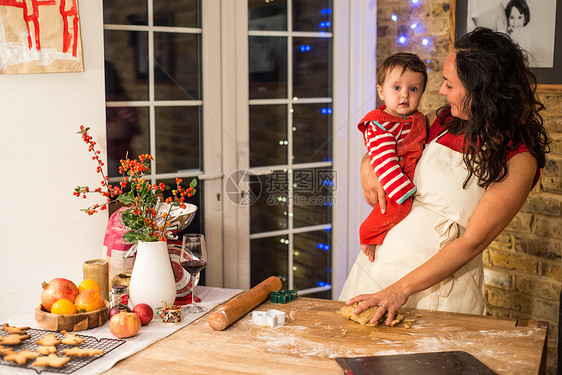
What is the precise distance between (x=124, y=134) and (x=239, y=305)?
1.25 m

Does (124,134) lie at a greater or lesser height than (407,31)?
lesser

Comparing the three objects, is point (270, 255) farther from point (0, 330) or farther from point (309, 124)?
point (0, 330)

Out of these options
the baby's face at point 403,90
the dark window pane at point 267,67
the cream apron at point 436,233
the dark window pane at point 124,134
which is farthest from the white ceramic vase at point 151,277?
the dark window pane at point 267,67

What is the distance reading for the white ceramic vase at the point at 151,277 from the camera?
79.9 inches

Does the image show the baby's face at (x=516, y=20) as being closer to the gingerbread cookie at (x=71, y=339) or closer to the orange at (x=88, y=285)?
the orange at (x=88, y=285)

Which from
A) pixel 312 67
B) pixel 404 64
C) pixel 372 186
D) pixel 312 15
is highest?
pixel 312 15

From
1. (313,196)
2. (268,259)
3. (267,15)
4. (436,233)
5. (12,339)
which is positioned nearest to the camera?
(12,339)

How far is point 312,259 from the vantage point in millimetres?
3688

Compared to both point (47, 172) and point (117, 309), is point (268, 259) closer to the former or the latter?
point (47, 172)

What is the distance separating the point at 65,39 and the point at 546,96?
205 cm

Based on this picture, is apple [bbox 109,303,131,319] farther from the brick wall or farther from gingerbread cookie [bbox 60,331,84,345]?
the brick wall

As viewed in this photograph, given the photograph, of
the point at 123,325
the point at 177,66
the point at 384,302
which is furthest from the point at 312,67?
the point at 123,325

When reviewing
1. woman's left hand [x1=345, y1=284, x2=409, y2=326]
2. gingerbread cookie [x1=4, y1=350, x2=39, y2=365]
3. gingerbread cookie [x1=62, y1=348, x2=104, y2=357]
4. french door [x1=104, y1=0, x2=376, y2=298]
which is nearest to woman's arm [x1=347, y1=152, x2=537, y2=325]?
woman's left hand [x1=345, y1=284, x2=409, y2=326]

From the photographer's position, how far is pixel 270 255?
3512mm
